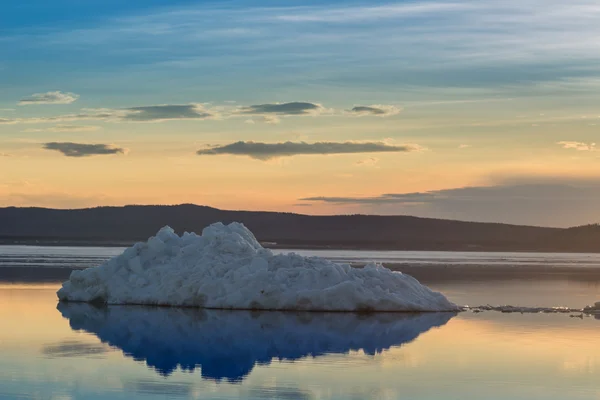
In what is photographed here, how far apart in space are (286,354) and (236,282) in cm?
848

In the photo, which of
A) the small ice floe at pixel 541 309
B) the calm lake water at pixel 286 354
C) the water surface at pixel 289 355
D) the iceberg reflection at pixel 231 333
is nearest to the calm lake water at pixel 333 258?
the iceberg reflection at pixel 231 333

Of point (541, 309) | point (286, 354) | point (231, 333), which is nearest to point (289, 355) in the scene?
point (286, 354)

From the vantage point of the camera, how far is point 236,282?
2512 centimetres

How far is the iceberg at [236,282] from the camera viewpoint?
24.5m

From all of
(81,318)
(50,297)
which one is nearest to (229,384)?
(81,318)

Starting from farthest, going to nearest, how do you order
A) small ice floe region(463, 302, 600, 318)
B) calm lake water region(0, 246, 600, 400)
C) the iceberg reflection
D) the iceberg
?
small ice floe region(463, 302, 600, 318)
the iceberg
the iceberg reflection
calm lake water region(0, 246, 600, 400)

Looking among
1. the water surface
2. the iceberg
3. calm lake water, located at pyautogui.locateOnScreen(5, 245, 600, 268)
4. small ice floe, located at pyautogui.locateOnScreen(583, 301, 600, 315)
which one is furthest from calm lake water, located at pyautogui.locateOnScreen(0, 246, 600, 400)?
calm lake water, located at pyautogui.locateOnScreen(5, 245, 600, 268)

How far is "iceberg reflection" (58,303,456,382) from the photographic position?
16.1 metres

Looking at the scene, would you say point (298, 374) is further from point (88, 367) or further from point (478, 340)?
point (478, 340)

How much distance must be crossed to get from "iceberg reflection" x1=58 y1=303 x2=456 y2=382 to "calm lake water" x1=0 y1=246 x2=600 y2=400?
24 millimetres

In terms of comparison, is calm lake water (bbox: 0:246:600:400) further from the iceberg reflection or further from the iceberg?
the iceberg

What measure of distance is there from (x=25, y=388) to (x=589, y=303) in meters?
18.8

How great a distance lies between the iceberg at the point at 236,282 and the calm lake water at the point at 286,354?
82 cm

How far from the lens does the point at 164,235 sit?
28.3 meters
